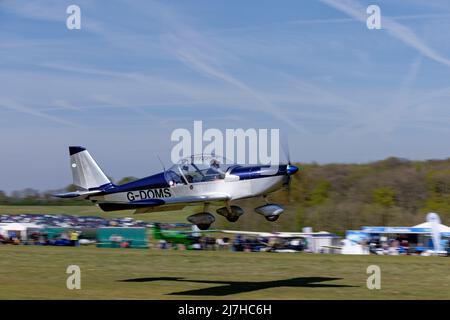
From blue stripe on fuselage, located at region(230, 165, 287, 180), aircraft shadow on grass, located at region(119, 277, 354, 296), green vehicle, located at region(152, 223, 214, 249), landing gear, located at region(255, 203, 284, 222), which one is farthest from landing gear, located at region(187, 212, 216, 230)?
green vehicle, located at region(152, 223, 214, 249)

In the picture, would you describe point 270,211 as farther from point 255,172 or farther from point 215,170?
point 215,170

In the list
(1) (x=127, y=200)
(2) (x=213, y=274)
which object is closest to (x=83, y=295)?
(1) (x=127, y=200)

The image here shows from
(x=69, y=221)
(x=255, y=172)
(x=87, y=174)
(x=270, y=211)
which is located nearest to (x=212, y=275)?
(x=87, y=174)

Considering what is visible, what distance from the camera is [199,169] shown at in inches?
887

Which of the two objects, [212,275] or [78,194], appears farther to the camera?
[212,275]

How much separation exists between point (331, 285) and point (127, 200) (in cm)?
940

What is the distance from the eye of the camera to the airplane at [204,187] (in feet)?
72.1

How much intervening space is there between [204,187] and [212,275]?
11.7 m

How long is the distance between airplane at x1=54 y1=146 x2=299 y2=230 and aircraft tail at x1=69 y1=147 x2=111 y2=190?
1380mm

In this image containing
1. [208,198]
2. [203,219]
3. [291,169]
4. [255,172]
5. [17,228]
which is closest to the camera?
[291,169]

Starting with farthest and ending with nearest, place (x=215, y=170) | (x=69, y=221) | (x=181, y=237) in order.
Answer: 1. (x=69, y=221)
2. (x=181, y=237)
3. (x=215, y=170)

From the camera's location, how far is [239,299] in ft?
78.8

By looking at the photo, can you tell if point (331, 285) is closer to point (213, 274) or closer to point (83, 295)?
point (213, 274)

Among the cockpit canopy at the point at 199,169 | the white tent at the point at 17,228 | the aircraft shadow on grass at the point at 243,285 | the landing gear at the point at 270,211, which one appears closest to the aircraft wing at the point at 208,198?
the cockpit canopy at the point at 199,169
